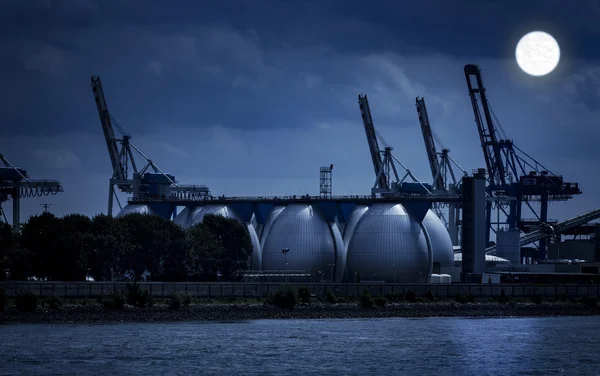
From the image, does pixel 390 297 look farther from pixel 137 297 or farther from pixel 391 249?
pixel 137 297

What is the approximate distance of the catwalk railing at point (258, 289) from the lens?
436 ft

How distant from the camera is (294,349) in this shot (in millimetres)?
101438

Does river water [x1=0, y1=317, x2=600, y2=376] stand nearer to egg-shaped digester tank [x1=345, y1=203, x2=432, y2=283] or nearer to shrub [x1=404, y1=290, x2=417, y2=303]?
shrub [x1=404, y1=290, x2=417, y2=303]

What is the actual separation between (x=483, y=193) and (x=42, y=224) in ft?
240

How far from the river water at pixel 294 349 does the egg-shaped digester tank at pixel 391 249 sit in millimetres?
61509

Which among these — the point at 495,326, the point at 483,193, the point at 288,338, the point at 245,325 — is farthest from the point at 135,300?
the point at 483,193

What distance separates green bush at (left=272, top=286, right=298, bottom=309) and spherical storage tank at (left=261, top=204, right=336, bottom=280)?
4885 cm

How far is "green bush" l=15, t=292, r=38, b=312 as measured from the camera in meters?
122

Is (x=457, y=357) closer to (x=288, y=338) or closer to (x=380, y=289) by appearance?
(x=288, y=338)

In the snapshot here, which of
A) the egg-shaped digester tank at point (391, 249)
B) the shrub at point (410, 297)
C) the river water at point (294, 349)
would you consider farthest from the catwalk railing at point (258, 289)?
A: the egg-shaped digester tank at point (391, 249)

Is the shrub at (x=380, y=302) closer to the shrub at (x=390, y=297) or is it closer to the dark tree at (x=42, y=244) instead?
the shrub at (x=390, y=297)

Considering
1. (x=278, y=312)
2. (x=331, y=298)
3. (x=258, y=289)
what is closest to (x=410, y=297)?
(x=331, y=298)

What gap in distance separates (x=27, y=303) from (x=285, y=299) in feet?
109

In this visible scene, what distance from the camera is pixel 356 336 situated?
379 feet
